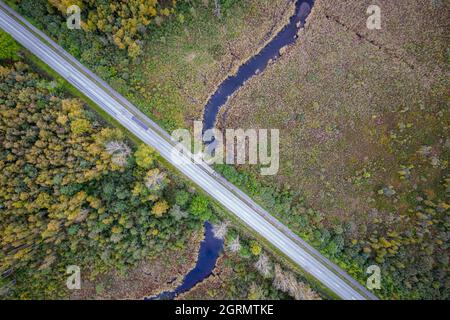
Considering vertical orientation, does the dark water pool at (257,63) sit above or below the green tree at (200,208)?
above

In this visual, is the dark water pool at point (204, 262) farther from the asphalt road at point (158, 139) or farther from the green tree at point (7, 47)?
the green tree at point (7, 47)

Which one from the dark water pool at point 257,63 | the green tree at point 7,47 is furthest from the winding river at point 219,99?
the green tree at point 7,47

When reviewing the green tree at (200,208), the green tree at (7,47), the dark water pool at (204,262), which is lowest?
the dark water pool at (204,262)

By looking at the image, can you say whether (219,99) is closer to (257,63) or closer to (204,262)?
(257,63)

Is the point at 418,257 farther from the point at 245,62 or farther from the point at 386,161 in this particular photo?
the point at 245,62

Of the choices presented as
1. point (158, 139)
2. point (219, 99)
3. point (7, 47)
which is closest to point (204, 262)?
point (158, 139)
